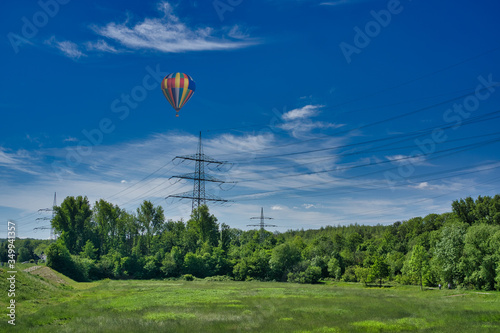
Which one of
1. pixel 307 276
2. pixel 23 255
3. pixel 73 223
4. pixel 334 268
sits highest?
pixel 73 223

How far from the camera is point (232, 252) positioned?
4469 inches

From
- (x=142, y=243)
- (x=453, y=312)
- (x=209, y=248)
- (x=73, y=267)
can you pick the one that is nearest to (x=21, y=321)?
(x=453, y=312)

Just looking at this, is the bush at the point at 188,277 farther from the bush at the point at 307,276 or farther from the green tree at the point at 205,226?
the bush at the point at 307,276

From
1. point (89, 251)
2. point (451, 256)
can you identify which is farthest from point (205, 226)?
point (451, 256)

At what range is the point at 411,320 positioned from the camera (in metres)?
33.0

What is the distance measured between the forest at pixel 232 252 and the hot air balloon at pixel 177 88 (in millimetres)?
→ 53757

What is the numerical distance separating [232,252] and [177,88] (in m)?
70.1

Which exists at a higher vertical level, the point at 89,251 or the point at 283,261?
the point at 89,251

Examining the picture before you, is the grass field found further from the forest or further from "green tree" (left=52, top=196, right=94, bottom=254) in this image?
"green tree" (left=52, top=196, right=94, bottom=254)

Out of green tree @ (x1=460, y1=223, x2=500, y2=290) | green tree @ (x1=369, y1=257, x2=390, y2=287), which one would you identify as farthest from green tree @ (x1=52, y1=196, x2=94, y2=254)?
green tree @ (x1=460, y1=223, x2=500, y2=290)

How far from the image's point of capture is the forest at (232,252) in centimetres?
6925

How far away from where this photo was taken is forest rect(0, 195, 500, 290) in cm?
6925

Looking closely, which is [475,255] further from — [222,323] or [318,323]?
[222,323]

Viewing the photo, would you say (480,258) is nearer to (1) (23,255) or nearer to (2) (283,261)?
(2) (283,261)
